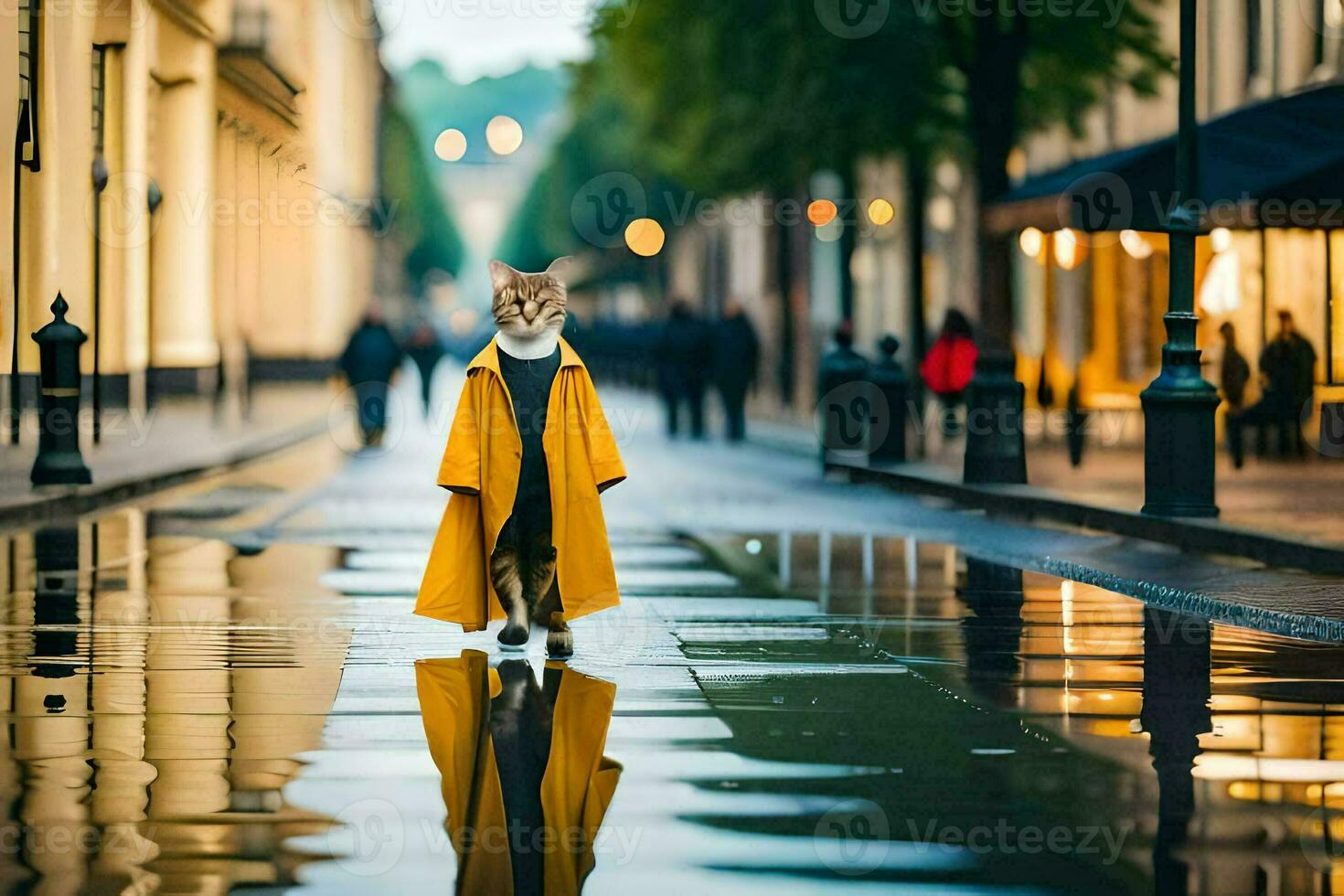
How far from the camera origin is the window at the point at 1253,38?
31047 millimetres

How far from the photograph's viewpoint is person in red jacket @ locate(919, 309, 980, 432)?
82.3 feet

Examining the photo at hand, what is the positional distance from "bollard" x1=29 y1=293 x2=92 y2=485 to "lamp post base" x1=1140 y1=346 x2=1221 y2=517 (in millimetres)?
8993

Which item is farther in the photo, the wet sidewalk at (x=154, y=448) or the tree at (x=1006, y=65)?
the tree at (x=1006, y=65)

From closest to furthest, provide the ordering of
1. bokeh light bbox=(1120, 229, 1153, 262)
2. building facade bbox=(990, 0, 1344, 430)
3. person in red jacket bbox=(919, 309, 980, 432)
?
building facade bbox=(990, 0, 1344, 430) → person in red jacket bbox=(919, 309, 980, 432) → bokeh light bbox=(1120, 229, 1153, 262)

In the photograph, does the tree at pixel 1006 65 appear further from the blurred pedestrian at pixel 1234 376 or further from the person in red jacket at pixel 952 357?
the blurred pedestrian at pixel 1234 376

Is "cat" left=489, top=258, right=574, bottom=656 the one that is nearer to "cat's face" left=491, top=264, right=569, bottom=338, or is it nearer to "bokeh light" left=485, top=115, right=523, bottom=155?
"cat's face" left=491, top=264, right=569, bottom=338

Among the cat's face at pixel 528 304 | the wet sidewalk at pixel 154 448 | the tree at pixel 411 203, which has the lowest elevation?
the wet sidewalk at pixel 154 448

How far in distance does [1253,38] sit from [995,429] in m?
12.7

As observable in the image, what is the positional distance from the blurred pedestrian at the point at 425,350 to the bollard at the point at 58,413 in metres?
17.4

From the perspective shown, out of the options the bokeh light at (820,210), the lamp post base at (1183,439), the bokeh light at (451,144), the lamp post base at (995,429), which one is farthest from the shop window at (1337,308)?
the bokeh light at (820,210)

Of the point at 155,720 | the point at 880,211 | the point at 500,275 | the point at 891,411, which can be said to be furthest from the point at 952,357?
the point at 155,720

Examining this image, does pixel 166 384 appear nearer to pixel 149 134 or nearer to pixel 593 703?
pixel 149 134

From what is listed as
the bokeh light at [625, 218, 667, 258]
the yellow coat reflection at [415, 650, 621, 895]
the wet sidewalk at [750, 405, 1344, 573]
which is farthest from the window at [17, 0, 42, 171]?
the bokeh light at [625, 218, 667, 258]

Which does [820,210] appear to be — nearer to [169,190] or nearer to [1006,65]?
[1006,65]
